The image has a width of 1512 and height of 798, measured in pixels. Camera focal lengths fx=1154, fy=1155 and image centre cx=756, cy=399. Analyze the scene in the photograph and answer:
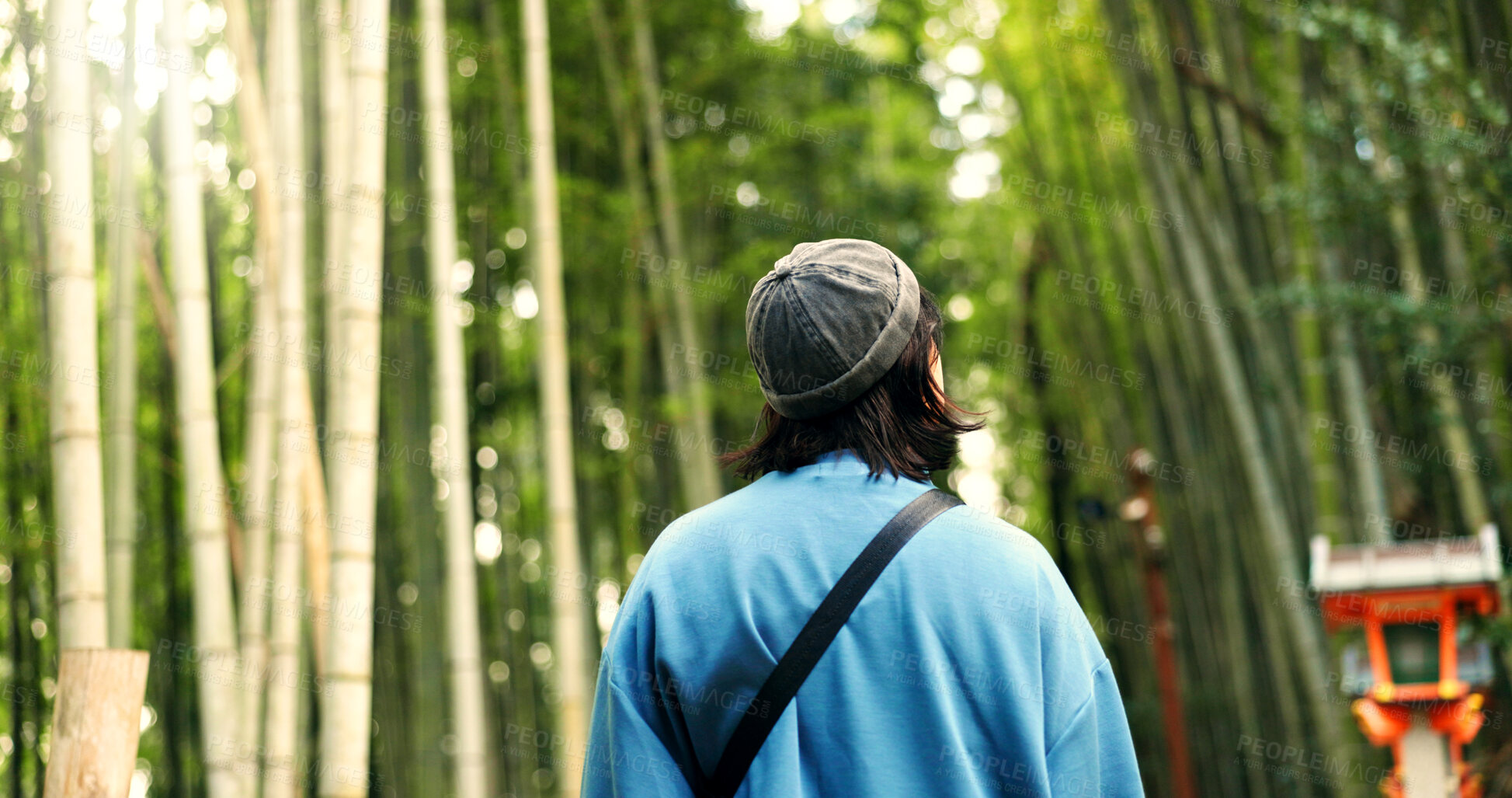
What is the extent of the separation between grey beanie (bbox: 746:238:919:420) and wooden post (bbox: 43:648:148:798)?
3.52 ft

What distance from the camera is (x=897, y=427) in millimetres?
925

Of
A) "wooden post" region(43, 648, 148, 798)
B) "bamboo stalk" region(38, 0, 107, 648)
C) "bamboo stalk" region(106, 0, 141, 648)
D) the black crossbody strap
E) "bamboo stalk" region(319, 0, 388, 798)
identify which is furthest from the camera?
"bamboo stalk" region(106, 0, 141, 648)

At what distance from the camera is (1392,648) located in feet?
8.77

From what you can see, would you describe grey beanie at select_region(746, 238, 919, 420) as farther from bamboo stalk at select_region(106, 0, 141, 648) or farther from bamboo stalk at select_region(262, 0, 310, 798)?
bamboo stalk at select_region(106, 0, 141, 648)

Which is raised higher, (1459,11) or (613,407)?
(1459,11)

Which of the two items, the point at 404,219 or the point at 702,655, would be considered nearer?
the point at 702,655

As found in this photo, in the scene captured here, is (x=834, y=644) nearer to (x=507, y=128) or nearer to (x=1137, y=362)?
(x=507, y=128)

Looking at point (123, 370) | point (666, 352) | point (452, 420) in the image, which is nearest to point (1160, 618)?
point (666, 352)

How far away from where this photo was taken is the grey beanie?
89 cm

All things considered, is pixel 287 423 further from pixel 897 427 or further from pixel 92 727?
pixel 897 427

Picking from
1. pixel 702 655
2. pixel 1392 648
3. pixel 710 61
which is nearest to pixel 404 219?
pixel 710 61

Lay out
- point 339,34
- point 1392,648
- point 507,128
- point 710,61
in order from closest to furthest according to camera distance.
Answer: point 339,34 → point 1392,648 → point 507,128 → point 710,61

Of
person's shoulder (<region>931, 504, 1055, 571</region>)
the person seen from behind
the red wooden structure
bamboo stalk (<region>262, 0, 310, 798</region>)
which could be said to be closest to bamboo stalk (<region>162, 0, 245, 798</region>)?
bamboo stalk (<region>262, 0, 310, 798</region>)

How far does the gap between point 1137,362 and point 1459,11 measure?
3.26 m
